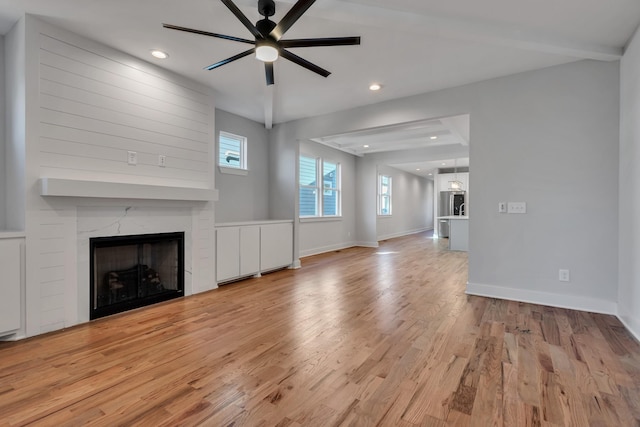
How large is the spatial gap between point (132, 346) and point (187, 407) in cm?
109

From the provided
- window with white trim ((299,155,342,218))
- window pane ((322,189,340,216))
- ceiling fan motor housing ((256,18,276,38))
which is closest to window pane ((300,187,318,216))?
window with white trim ((299,155,342,218))

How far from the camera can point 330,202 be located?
820 centimetres

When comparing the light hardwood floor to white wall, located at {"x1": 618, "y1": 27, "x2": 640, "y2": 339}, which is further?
white wall, located at {"x1": 618, "y1": 27, "x2": 640, "y2": 339}

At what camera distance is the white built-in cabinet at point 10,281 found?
2.50 metres

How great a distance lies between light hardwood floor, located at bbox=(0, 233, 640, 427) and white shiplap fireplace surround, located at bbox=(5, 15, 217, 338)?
609 mm

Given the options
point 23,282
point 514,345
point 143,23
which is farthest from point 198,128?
point 514,345

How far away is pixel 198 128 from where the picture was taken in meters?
4.12

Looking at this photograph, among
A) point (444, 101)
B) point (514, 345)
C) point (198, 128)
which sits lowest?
point (514, 345)

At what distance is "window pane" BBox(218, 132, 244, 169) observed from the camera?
5336mm

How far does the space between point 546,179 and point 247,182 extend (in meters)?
4.45

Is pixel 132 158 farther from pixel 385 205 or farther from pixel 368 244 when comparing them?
pixel 385 205

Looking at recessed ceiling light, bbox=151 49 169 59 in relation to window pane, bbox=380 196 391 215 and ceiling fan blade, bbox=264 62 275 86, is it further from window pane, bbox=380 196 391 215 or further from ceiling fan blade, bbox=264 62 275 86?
window pane, bbox=380 196 391 215

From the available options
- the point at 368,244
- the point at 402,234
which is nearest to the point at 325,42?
the point at 368,244

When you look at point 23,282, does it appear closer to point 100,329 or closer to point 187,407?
point 100,329
